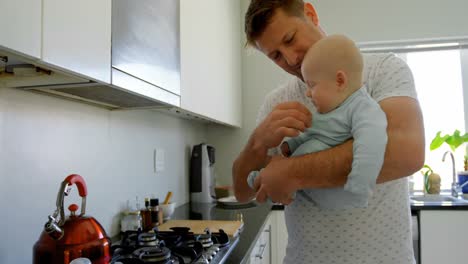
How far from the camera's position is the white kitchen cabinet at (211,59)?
1.62m

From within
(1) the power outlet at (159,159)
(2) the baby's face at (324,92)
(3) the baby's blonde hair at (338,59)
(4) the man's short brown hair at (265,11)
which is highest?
(4) the man's short brown hair at (265,11)

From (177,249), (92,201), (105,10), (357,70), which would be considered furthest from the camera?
(92,201)

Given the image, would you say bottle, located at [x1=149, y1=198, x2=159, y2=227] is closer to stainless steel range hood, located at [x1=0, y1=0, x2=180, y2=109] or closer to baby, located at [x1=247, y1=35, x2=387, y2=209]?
stainless steel range hood, located at [x1=0, y1=0, x2=180, y2=109]

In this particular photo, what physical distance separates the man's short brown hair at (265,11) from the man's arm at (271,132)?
0.81 ft

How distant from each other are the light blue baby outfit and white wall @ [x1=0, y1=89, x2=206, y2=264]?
2.20 ft

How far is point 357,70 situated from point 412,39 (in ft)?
8.39

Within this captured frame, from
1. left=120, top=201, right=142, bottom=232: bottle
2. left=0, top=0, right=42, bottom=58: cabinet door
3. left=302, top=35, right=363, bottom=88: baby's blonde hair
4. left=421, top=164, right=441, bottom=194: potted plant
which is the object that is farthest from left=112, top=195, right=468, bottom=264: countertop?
left=0, top=0, right=42, bottom=58: cabinet door

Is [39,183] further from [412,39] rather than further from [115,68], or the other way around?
[412,39]

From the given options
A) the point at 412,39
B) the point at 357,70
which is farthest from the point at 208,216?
the point at 412,39

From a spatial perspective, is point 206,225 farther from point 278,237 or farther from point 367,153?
point 367,153

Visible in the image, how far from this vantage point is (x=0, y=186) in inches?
38.8

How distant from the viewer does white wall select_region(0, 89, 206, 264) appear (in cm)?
103

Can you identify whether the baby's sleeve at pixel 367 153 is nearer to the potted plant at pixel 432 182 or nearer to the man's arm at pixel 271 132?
the man's arm at pixel 271 132

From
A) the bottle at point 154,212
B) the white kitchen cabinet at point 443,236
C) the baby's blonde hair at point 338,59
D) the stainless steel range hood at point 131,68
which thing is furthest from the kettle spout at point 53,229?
the white kitchen cabinet at point 443,236
